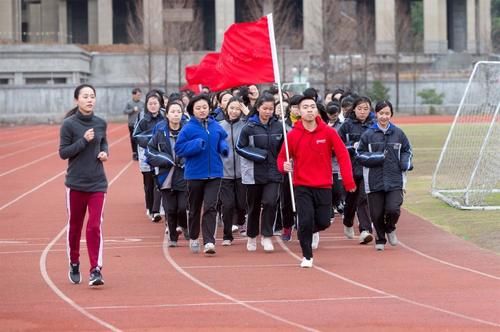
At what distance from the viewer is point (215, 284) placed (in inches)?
510

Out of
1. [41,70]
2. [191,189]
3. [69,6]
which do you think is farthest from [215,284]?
[69,6]

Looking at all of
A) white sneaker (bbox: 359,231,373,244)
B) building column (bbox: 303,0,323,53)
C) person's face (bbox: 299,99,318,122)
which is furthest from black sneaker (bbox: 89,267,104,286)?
building column (bbox: 303,0,323,53)

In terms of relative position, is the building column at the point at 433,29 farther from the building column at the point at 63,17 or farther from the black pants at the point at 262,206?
the black pants at the point at 262,206

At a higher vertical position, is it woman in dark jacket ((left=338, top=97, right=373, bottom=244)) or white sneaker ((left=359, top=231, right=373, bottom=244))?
woman in dark jacket ((left=338, top=97, right=373, bottom=244))

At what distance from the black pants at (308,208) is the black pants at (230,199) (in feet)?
8.77

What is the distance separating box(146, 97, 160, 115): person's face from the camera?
19241mm

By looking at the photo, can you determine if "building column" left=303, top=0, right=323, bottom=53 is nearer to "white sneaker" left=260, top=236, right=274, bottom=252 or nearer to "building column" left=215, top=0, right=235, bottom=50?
"building column" left=215, top=0, right=235, bottom=50

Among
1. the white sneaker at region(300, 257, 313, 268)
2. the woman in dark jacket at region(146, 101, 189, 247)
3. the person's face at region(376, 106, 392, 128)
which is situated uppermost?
the person's face at region(376, 106, 392, 128)

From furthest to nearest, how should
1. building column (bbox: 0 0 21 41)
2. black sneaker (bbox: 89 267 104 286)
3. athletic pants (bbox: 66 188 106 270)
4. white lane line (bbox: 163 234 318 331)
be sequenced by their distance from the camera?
1. building column (bbox: 0 0 21 41)
2. athletic pants (bbox: 66 188 106 270)
3. black sneaker (bbox: 89 267 104 286)
4. white lane line (bbox: 163 234 318 331)

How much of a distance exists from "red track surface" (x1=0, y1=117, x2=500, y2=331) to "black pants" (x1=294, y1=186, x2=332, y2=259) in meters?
0.34

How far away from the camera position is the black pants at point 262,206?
15914 millimetres

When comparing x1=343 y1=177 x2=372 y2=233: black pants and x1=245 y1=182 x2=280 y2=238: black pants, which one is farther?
x1=343 y1=177 x2=372 y2=233: black pants

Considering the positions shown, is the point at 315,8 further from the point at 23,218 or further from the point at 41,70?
the point at 23,218

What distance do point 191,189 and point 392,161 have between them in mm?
2512
